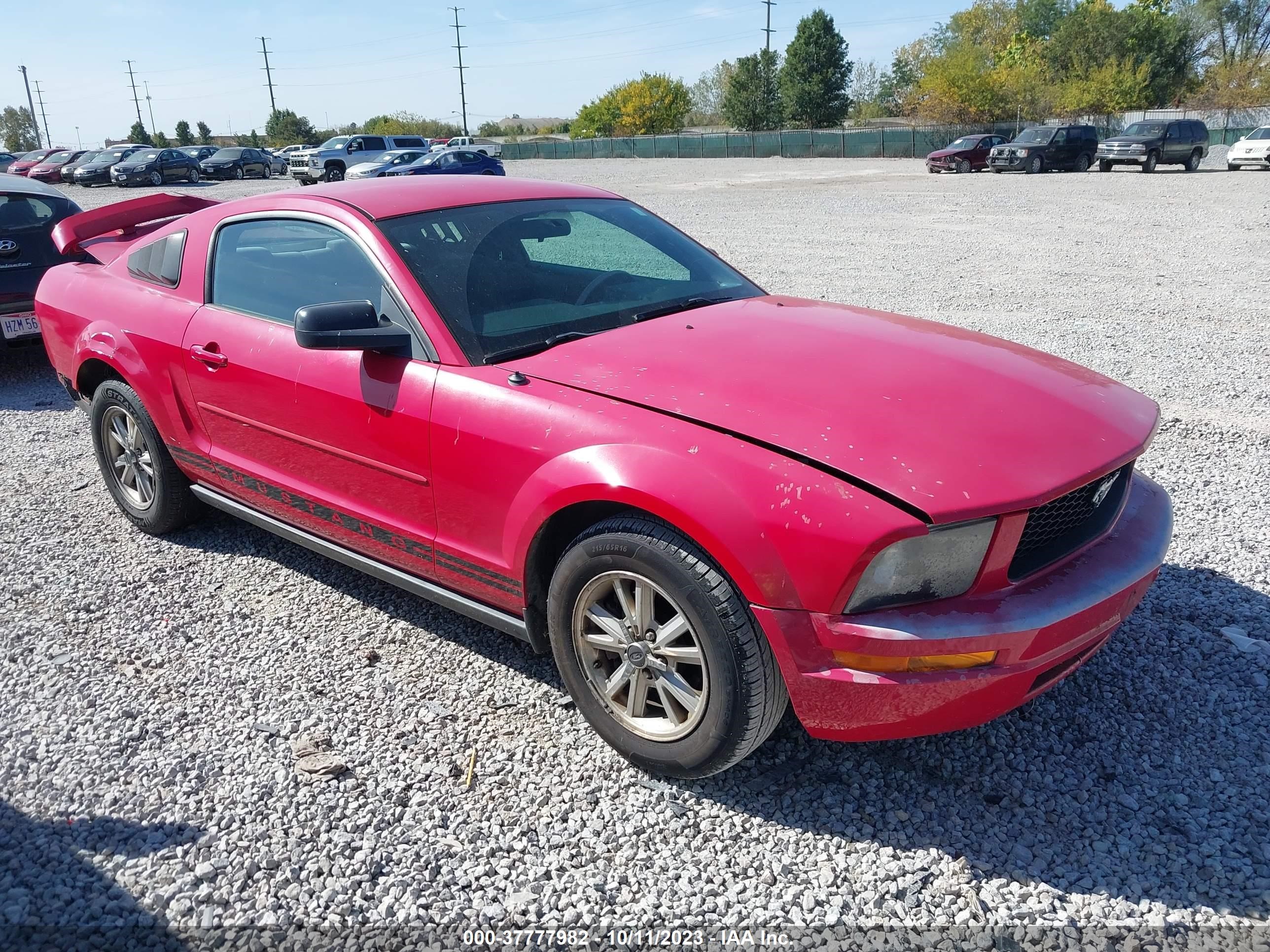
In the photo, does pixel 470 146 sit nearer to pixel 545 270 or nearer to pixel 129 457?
pixel 129 457

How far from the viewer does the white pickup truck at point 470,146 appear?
33591 millimetres

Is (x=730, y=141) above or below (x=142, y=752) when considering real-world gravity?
above

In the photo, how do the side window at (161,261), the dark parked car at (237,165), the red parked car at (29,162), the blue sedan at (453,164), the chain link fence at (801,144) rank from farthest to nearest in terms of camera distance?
the chain link fence at (801,144)
the dark parked car at (237,165)
the red parked car at (29,162)
the blue sedan at (453,164)
the side window at (161,261)

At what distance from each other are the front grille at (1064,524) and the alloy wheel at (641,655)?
0.89 meters

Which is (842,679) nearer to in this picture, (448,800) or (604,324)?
(448,800)

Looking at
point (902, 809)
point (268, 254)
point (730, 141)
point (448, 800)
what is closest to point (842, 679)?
point (902, 809)

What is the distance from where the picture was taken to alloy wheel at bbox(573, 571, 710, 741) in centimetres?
254

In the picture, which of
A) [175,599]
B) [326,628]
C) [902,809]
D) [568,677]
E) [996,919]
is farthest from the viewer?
[175,599]

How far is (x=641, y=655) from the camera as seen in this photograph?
2.62 m

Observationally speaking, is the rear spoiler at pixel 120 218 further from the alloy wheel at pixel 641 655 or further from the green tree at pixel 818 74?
the green tree at pixel 818 74

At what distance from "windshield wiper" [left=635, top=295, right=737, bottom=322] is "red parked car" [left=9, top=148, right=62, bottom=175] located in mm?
40051

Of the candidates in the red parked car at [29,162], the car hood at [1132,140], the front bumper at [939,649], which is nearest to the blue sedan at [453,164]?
the red parked car at [29,162]

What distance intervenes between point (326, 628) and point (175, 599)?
77cm

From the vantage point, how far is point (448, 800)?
2.68m
